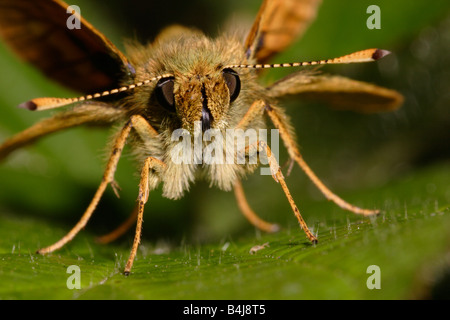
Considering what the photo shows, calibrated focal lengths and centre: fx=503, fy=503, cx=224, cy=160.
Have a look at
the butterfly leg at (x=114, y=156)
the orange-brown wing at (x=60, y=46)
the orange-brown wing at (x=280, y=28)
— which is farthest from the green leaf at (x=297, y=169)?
the orange-brown wing at (x=60, y=46)

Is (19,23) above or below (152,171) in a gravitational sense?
above

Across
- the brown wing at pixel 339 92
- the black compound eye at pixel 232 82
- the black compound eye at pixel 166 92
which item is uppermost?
the brown wing at pixel 339 92

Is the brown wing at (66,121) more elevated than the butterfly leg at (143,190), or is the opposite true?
the brown wing at (66,121)

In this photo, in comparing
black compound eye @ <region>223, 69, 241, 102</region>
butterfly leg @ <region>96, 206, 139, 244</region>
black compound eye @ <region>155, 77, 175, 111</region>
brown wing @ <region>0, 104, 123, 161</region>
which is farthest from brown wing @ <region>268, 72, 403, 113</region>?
butterfly leg @ <region>96, 206, 139, 244</region>

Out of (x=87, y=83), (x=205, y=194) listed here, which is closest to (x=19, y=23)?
(x=87, y=83)

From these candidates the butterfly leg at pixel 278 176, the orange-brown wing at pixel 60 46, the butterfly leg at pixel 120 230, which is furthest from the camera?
the butterfly leg at pixel 120 230

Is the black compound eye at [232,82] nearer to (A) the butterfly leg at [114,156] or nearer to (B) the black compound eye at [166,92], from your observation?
(B) the black compound eye at [166,92]
